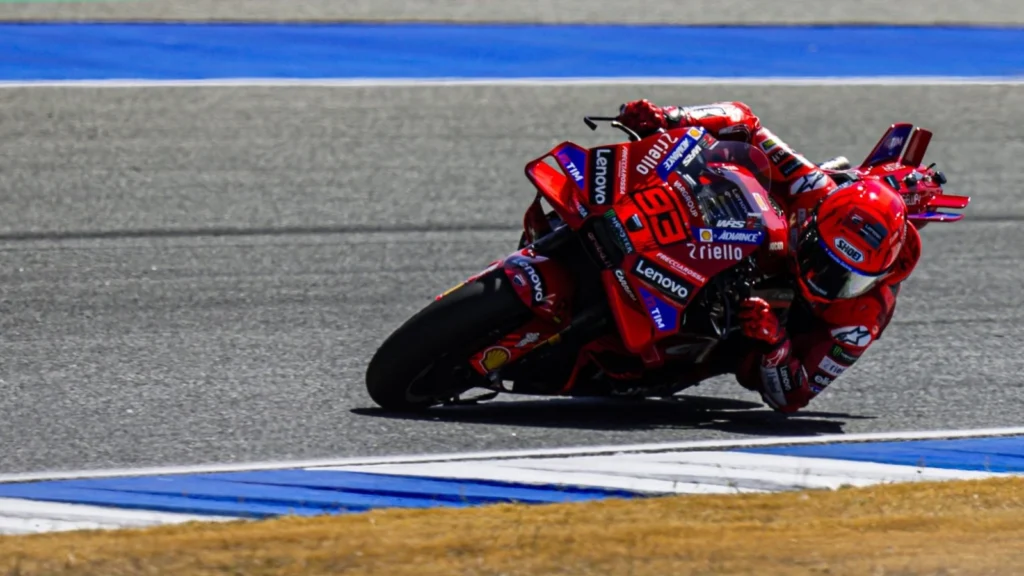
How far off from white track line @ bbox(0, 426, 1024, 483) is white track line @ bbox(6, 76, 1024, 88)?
657cm

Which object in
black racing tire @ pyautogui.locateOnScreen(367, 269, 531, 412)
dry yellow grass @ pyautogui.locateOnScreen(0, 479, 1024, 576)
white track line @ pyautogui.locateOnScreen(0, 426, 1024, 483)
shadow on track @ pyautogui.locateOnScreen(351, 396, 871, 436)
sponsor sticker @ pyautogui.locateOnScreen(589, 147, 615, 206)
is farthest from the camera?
shadow on track @ pyautogui.locateOnScreen(351, 396, 871, 436)

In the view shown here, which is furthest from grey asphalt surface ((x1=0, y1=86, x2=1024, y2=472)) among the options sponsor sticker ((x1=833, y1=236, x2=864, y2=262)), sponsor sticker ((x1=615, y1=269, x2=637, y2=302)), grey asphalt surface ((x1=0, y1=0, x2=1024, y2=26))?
grey asphalt surface ((x1=0, y1=0, x2=1024, y2=26))

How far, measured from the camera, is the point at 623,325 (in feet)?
19.6

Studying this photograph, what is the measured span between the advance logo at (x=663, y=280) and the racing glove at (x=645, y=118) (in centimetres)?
72

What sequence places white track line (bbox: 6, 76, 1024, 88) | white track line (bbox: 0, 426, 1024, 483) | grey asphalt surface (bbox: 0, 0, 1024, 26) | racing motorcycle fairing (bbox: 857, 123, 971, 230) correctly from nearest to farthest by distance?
white track line (bbox: 0, 426, 1024, 483), racing motorcycle fairing (bbox: 857, 123, 971, 230), white track line (bbox: 6, 76, 1024, 88), grey asphalt surface (bbox: 0, 0, 1024, 26)

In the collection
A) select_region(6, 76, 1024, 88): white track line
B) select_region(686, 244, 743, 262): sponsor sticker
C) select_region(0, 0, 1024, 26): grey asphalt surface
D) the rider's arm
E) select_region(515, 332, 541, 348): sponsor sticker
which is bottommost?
select_region(515, 332, 541, 348): sponsor sticker

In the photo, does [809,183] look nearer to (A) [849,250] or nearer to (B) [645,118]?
(A) [849,250]

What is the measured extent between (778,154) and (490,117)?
17.0 ft

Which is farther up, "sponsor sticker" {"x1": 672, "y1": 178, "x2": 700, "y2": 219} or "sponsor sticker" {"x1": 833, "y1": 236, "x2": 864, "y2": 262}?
"sponsor sticker" {"x1": 672, "y1": 178, "x2": 700, "y2": 219}

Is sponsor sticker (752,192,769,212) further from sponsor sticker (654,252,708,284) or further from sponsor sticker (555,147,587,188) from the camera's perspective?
sponsor sticker (555,147,587,188)

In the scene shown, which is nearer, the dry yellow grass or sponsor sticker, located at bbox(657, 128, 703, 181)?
the dry yellow grass

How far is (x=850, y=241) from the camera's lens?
19.9ft

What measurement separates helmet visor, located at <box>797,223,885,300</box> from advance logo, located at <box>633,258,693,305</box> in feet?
1.84

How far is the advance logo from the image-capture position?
19.5 feet
